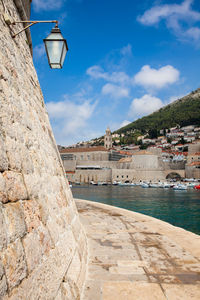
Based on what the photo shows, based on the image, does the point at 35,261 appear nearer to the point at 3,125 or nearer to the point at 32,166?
the point at 32,166

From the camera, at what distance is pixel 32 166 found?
90.4 inches

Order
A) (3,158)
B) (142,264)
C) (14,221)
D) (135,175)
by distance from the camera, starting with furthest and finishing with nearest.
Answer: (135,175), (142,264), (3,158), (14,221)

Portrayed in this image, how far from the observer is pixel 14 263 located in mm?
1460

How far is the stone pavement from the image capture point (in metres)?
2.68

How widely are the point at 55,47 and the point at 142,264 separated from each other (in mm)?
3508

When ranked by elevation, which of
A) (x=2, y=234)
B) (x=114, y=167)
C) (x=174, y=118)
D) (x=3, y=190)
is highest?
(x=174, y=118)

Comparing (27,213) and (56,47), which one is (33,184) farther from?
(56,47)

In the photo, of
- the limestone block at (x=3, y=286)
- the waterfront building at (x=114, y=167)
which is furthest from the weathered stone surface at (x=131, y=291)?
the waterfront building at (x=114, y=167)

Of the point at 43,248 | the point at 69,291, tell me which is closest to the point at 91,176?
the point at 69,291

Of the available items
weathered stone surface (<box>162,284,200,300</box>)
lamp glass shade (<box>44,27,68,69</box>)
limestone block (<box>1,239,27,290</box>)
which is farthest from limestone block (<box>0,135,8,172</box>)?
weathered stone surface (<box>162,284,200,300</box>)

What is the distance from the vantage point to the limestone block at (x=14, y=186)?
1697 mm

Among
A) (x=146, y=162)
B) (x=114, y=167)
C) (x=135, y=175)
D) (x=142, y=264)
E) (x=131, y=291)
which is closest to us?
(x=131, y=291)

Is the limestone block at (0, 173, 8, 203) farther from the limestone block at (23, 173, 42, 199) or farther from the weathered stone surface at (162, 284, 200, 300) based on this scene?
the weathered stone surface at (162, 284, 200, 300)

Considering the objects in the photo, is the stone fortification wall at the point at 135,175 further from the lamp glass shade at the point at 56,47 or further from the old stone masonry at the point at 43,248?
the lamp glass shade at the point at 56,47
